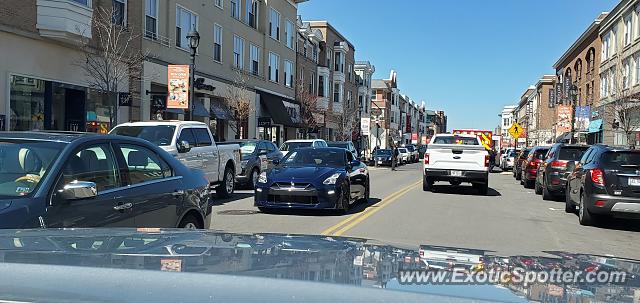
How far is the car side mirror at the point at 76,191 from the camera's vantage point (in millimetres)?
4379

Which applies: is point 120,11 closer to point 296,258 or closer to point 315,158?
point 315,158

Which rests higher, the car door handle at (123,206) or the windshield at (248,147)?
the windshield at (248,147)

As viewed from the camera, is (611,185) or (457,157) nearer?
(611,185)

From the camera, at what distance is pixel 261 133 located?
37.9 meters

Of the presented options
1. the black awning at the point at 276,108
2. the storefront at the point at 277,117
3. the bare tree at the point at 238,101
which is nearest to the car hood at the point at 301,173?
the bare tree at the point at 238,101

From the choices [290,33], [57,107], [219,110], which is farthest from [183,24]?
[290,33]

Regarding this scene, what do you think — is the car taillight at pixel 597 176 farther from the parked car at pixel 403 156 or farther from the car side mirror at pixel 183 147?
the parked car at pixel 403 156

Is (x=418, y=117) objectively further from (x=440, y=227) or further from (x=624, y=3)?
(x=440, y=227)

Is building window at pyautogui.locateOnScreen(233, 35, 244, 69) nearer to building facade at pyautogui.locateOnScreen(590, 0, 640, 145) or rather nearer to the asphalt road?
the asphalt road

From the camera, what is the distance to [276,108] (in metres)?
38.1

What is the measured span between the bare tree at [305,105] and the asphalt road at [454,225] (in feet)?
96.3

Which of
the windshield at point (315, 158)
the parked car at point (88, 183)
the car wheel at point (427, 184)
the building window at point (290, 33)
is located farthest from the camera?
the building window at point (290, 33)

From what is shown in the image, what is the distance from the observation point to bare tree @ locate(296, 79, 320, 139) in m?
44.4

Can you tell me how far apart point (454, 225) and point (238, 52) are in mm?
24750
